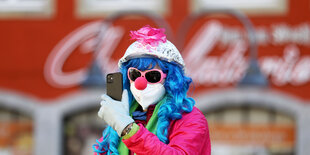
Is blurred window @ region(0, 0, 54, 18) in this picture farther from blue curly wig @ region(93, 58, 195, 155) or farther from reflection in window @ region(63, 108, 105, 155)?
blue curly wig @ region(93, 58, 195, 155)

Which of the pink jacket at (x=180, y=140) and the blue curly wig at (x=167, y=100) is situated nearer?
the pink jacket at (x=180, y=140)

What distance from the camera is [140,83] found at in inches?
78.7

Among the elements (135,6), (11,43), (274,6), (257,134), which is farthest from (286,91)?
(11,43)

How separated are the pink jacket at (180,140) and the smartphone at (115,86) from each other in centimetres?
18

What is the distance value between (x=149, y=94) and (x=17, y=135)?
716 cm

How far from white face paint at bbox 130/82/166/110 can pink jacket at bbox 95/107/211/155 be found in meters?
0.14

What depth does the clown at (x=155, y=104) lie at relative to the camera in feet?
6.15

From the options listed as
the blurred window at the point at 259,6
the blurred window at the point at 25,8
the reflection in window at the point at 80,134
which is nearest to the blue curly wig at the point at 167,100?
the blurred window at the point at 259,6

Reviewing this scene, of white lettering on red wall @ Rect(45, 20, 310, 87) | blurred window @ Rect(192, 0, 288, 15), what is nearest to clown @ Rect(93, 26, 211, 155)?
white lettering on red wall @ Rect(45, 20, 310, 87)

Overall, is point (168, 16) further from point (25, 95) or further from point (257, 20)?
point (25, 95)

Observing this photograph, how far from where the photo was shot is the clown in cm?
187

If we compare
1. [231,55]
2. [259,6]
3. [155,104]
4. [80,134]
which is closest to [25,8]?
[80,134]

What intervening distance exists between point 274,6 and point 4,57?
4.35 meters

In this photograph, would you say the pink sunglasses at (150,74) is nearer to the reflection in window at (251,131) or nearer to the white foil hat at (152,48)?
the white foil hat at (152,48)
